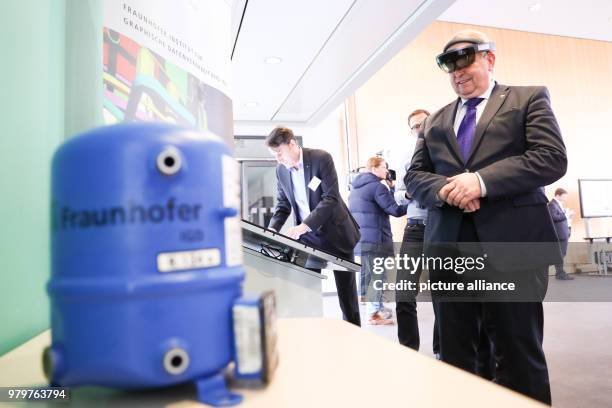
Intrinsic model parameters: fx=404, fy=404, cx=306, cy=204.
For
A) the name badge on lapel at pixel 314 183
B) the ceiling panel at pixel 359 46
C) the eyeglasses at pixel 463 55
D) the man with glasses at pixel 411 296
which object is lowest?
the man with glasses at pixel 411 296

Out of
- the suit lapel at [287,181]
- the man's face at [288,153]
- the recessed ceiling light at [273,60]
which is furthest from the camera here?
the recessed ceiling light at [273,60]

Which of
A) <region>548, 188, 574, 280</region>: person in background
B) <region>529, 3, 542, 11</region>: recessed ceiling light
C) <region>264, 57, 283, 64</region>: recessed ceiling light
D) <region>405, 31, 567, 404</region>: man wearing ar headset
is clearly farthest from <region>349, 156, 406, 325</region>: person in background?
<region>529, 3, 542, 11</region>: recessed ceiling light

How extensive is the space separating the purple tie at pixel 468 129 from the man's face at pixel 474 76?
0.03 m

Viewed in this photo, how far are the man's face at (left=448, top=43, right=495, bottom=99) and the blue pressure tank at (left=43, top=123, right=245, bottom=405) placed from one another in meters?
1.14

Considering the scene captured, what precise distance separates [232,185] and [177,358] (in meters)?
0.17

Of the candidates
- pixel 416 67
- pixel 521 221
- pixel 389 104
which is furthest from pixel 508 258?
pixel 416 67

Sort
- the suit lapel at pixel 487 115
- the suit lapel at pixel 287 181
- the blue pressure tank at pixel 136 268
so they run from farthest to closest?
1. the suit lapel at pixel 287 181
2. the suit lapel at pixel 487 115
3. the blue pressure tank at pixel 136 268

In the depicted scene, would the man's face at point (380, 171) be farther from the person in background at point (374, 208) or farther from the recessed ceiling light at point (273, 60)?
the recessed ceiling light at point (273, 60)

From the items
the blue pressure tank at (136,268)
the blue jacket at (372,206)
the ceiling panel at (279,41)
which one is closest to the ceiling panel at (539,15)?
the ceiling panel at (279,41)

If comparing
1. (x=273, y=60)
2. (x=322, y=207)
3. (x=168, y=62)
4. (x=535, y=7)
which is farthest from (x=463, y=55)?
(x=535, y=7)

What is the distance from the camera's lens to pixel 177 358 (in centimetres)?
35

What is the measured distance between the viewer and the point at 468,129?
50.1 inches

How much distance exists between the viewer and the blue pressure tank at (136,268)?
0.34 metres

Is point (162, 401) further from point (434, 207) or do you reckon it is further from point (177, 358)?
point (434, 207)
